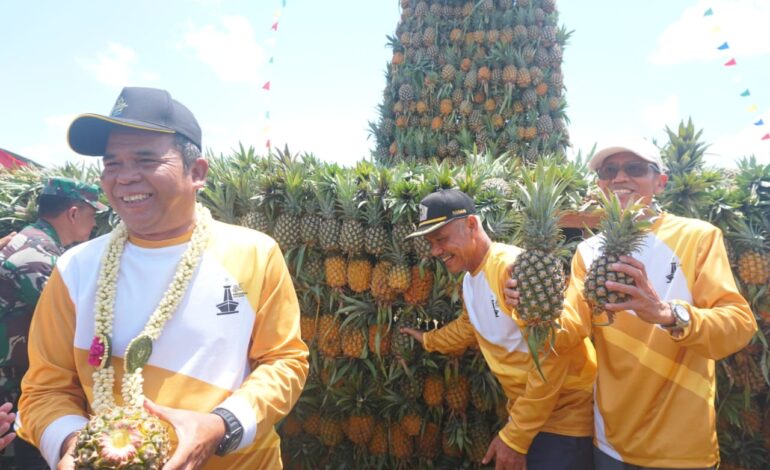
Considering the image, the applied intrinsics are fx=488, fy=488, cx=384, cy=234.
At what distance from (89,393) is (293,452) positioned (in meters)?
3.40

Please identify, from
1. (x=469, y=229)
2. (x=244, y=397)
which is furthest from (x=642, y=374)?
(x=244, y=397)

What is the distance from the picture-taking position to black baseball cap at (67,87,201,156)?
2.06m

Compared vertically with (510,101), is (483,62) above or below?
above

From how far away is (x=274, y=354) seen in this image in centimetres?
213

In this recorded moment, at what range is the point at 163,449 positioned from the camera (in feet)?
5.53

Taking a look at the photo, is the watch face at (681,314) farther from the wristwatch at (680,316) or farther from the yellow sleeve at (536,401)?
the yellow sleeve at (536,401)

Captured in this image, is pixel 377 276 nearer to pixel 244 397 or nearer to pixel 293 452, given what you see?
pixel 293 452

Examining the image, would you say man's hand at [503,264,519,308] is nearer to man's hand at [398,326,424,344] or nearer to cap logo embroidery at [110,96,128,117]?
man's hand at [398,326,424,344]

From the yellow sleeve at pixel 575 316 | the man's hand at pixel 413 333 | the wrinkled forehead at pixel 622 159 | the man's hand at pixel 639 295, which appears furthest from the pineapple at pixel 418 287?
the man's hand at pixel 639 295

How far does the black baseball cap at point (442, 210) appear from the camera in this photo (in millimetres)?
3193

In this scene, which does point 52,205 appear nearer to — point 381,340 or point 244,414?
point 381,340

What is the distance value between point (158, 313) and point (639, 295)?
2.19 meters

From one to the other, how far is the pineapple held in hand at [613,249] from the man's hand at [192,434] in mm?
1818

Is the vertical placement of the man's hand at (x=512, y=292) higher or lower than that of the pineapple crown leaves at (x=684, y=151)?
lower
